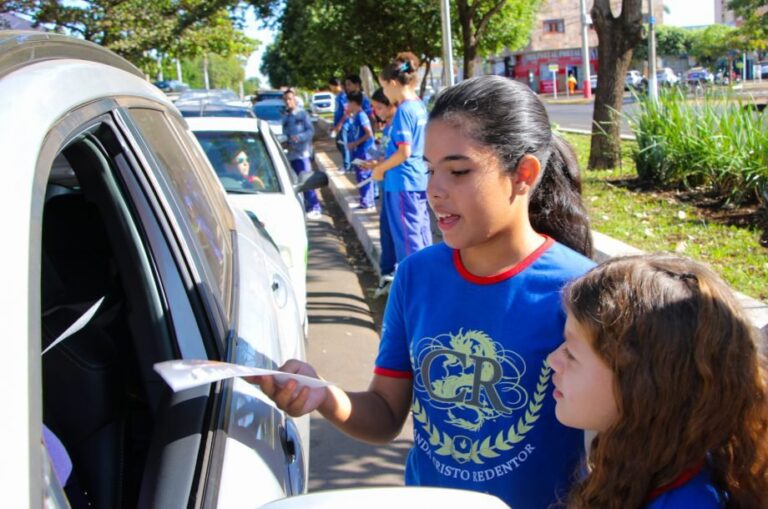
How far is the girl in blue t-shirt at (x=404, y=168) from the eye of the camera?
5.94 meters

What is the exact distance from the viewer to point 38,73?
1.31m

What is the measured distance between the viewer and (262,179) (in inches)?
244

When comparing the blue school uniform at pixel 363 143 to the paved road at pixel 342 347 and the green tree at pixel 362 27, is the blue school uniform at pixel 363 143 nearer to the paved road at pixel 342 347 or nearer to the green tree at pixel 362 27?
the paved road at pixel 342 347

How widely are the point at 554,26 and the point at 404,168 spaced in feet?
209

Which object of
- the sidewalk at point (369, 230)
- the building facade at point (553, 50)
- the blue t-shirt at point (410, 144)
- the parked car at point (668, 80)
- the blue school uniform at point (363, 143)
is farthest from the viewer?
the building facade at point (553, 50)

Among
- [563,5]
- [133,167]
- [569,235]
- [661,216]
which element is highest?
[563,5]

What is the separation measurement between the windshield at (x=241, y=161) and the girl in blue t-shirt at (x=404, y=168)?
2.86ft

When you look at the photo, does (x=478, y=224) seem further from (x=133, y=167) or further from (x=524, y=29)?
(x=524, y=29)

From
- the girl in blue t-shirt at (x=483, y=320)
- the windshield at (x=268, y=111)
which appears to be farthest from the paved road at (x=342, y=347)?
the windshield at (x=268, y=111)

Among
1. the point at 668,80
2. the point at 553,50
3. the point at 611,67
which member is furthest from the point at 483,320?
the point at 553,50

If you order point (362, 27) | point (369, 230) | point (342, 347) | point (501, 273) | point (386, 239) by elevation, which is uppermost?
point (362, 27)

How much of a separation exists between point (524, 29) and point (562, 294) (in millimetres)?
24313

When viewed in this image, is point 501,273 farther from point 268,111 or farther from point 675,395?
point 268,111

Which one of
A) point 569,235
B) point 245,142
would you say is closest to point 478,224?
point 569,235
